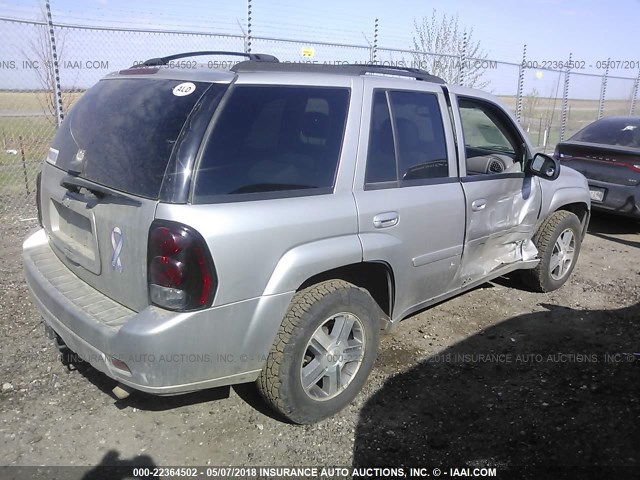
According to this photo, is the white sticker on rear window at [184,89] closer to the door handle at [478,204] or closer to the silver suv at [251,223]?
the silver suv at [251,223]

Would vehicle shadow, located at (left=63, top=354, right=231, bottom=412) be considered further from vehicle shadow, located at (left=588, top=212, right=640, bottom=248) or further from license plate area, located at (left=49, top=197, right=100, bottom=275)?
vehicle shadow, located at (left=588, top=212, right=640, bottom=248)

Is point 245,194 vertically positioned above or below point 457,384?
above

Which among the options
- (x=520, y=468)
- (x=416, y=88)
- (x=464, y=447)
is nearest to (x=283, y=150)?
(x=416, y=88)

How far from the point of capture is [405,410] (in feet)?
10.3

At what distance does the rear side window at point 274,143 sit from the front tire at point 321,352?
1.96 feet

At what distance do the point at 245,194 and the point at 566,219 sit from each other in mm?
3496

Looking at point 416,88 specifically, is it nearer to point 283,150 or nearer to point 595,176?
point 283,150

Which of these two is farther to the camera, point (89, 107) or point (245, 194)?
point (89, 107)

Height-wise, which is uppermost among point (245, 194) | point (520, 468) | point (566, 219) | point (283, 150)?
point (283, 150)

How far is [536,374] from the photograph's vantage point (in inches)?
140

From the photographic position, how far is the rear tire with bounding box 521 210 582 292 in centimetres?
473

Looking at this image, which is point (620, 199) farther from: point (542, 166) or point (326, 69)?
point (326, 69)

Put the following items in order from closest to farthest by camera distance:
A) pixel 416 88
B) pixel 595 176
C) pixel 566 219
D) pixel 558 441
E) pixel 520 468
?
pixel 520 468 → pixel 558 441 → pixel 416 88 → pixel 566 219 → pixel 595 176

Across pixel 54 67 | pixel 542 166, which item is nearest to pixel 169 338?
pixel 542 166
